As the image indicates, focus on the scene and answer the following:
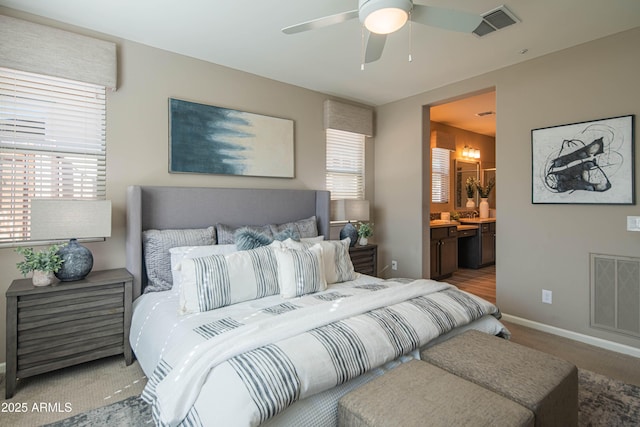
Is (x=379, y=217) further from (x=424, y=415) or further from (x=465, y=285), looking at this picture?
(x=424, y=415)

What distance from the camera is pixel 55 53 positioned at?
2518 mm

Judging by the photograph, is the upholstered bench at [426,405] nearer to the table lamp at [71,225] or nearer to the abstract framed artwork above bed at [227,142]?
the table lamp at [71,225]

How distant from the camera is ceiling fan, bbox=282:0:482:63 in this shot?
175 cm

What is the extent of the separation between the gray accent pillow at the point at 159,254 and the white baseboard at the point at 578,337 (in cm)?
342

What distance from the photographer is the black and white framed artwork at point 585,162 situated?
282 centimetres

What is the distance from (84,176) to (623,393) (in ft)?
14.0

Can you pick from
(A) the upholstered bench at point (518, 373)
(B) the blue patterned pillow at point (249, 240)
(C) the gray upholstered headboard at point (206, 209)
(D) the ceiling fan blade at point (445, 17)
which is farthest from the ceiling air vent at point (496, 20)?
(B) the blue patterned pillow at point (249, 240)

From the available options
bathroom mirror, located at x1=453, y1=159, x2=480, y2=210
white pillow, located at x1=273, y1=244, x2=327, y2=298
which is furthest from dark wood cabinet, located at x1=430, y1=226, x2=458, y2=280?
white pillow, located at x1=273, y1=244, x2=327, y2=298

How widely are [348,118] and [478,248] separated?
3578 mm

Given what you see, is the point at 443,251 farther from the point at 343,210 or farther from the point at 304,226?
the point at 304,226

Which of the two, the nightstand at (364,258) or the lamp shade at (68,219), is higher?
the lamp shade at (68,219)

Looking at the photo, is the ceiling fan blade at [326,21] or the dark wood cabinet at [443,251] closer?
the ceiling fan blade at [326,21]

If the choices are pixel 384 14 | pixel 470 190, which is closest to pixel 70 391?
pixel 384 14

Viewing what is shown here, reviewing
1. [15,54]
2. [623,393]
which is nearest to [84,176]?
[15,54]
